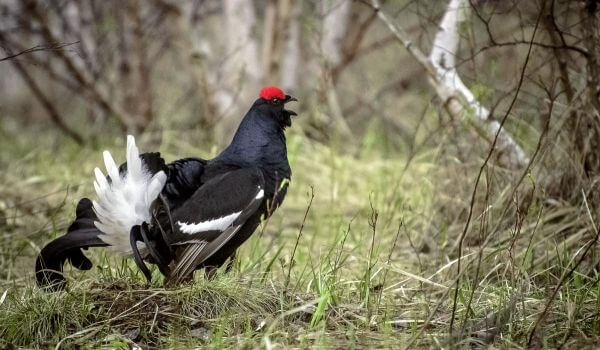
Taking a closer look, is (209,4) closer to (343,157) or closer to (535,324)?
(343,157)

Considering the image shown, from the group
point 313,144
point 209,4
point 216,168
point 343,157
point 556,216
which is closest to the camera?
point 216,168

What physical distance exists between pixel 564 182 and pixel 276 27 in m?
3.68

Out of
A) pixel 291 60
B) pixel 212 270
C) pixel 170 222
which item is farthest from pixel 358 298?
pixel 291 60

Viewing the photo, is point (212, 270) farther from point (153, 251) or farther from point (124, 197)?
point (124, 197)

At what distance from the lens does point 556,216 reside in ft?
12.6

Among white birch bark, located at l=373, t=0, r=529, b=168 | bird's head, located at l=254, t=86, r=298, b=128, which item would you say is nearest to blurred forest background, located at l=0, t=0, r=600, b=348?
white birch bark, located at l=373, t=0, r=529, b=168

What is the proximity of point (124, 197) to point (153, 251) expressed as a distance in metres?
0.24

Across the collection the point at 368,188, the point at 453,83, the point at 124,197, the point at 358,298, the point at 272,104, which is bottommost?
the point at 358,298

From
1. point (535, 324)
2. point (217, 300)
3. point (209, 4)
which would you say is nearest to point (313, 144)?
point (209, 4)

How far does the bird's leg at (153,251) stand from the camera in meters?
3.05

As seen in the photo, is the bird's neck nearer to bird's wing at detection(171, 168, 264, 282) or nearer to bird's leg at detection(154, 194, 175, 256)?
bird's wing at detection(171, 168, 264, 282)

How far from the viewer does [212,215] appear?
10.6 ft

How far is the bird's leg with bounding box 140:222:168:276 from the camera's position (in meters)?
3.05

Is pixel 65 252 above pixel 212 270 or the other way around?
above
